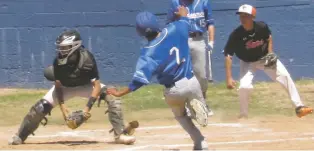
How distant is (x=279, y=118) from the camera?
38.5 feet

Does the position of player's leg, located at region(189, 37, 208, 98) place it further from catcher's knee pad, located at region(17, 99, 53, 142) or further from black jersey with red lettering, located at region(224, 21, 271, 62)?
catcher's knee pad, located at region(17, 99, 53, 142)

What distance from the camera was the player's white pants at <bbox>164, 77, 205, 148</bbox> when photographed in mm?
8148

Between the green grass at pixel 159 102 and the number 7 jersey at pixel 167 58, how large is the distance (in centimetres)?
393

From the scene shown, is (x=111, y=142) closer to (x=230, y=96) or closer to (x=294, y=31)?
(x=230, y=96)

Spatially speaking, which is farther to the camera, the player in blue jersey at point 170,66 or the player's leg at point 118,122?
the player's leg at point 118,122

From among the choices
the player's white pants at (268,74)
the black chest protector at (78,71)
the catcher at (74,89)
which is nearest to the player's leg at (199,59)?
the player's white pants at (268,74)

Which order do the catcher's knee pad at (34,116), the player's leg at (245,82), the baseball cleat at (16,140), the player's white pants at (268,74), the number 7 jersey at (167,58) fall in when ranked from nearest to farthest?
1. the number 7 jersey at (167,58)
2. the catcher's knee pad at (34,116)
3. the baseball cleat at (16,140)
4. the player's white pants at (268,74)
5. the player's leg at (245,82)

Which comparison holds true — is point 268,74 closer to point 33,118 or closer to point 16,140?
Result: point 33,118

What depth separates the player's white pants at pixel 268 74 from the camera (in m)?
10.4

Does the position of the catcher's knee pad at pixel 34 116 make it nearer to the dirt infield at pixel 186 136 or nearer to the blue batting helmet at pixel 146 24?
the dirt infield at pixel 186 136

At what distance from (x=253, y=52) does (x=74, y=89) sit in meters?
2.57

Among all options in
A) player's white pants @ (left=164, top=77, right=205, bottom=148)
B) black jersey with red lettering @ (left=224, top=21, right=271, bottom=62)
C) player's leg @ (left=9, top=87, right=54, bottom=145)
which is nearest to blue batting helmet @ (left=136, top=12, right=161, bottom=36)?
player's white pants @ (left=164, top=77, right=205, bottom=148)

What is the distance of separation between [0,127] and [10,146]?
7.69 feet

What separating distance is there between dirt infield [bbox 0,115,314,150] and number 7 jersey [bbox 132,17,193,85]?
3.66ft
